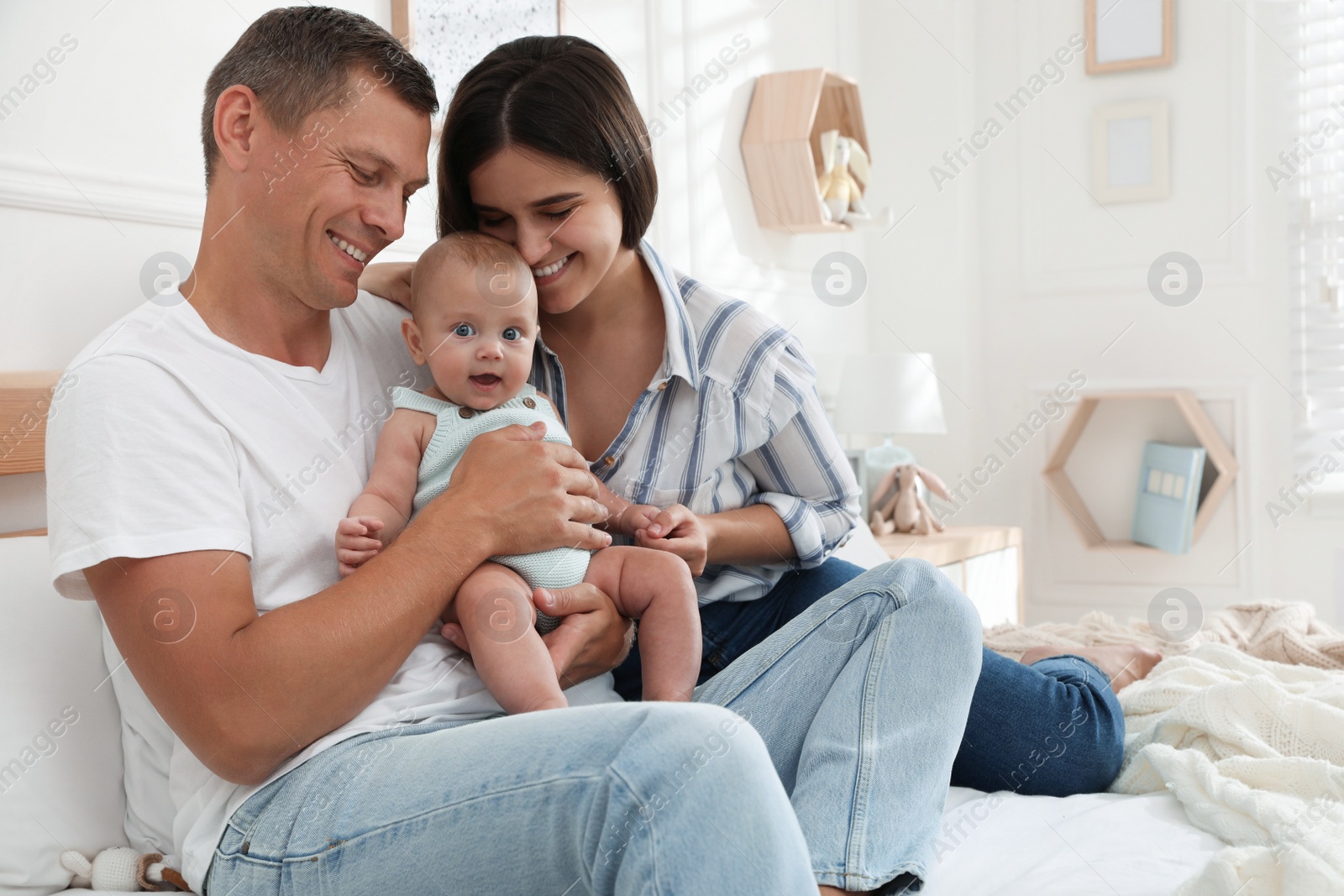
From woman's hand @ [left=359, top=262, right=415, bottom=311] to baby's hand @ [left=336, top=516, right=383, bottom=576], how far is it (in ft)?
1.55

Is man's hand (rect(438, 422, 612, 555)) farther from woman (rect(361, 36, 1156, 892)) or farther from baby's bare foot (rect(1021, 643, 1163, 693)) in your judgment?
baby's bare foot (rect(1021, 643, 1163, 693))

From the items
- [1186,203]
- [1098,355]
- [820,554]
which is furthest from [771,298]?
[820,554]

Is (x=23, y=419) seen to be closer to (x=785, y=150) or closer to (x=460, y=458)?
(x=460, y=458)

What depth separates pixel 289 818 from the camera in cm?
92

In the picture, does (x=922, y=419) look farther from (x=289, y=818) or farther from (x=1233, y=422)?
(x=289, y=818)

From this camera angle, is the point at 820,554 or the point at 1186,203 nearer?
the point at 820,554

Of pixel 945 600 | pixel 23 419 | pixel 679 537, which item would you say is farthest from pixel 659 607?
pixel 23 419

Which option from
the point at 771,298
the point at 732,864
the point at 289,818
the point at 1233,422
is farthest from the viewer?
the point at 1233,422

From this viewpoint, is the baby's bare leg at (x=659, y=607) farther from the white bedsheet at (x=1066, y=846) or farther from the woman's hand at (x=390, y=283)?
the woman's hand at (x=390, y=283)

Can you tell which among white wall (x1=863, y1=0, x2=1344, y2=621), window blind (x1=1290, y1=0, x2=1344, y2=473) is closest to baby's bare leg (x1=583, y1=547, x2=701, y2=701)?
white wall (x1=863, y1=0, x2=1344, y2=621)

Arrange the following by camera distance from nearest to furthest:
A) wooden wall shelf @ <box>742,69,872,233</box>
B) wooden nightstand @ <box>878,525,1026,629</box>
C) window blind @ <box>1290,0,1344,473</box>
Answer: wooden nightstand @ <box>878,525,1026,629</box> < wooden wall shelf @ <box>742,69,872,233</box> < window blind @ <box>1290,0,1344,473</box>

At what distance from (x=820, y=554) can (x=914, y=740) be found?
44cm

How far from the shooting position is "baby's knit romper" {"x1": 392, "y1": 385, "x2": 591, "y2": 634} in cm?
118

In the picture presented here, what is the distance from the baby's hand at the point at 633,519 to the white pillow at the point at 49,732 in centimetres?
60
